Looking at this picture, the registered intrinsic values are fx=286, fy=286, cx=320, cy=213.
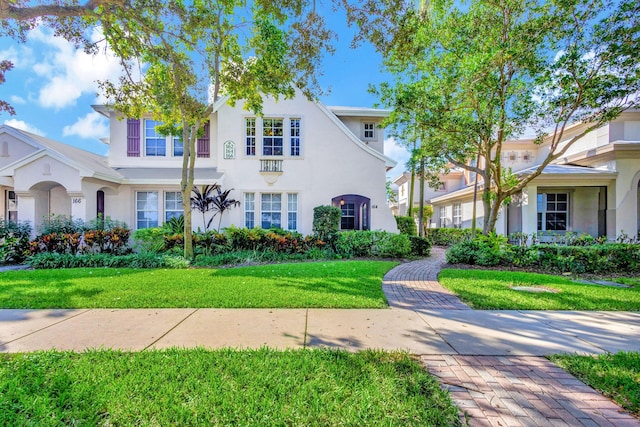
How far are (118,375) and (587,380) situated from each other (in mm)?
4836

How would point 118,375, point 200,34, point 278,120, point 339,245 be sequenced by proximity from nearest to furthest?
point 118,375
point 200,34
point 339,245
point 278,120

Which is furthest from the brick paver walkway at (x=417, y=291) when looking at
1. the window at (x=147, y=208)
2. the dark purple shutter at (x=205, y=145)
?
the window at (x=147, y=208)

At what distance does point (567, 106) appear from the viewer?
9375 mm

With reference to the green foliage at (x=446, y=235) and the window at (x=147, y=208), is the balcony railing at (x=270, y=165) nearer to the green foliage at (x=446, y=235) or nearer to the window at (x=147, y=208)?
the window at (x=147, y=208)

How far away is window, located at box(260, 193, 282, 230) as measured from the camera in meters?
13.8

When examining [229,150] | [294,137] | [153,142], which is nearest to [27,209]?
[153,142]

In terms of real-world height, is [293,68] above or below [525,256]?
above

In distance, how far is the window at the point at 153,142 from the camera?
13.8m

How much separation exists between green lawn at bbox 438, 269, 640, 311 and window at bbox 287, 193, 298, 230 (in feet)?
24.3

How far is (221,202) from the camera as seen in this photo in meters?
13.0

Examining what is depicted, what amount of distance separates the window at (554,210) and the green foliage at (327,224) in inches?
422

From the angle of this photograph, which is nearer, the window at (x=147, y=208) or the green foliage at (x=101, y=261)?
the green foliage at (x=101, y=261)

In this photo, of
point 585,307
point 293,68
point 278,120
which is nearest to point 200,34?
point 293,68

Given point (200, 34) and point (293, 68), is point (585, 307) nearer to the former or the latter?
point (293, 68)
